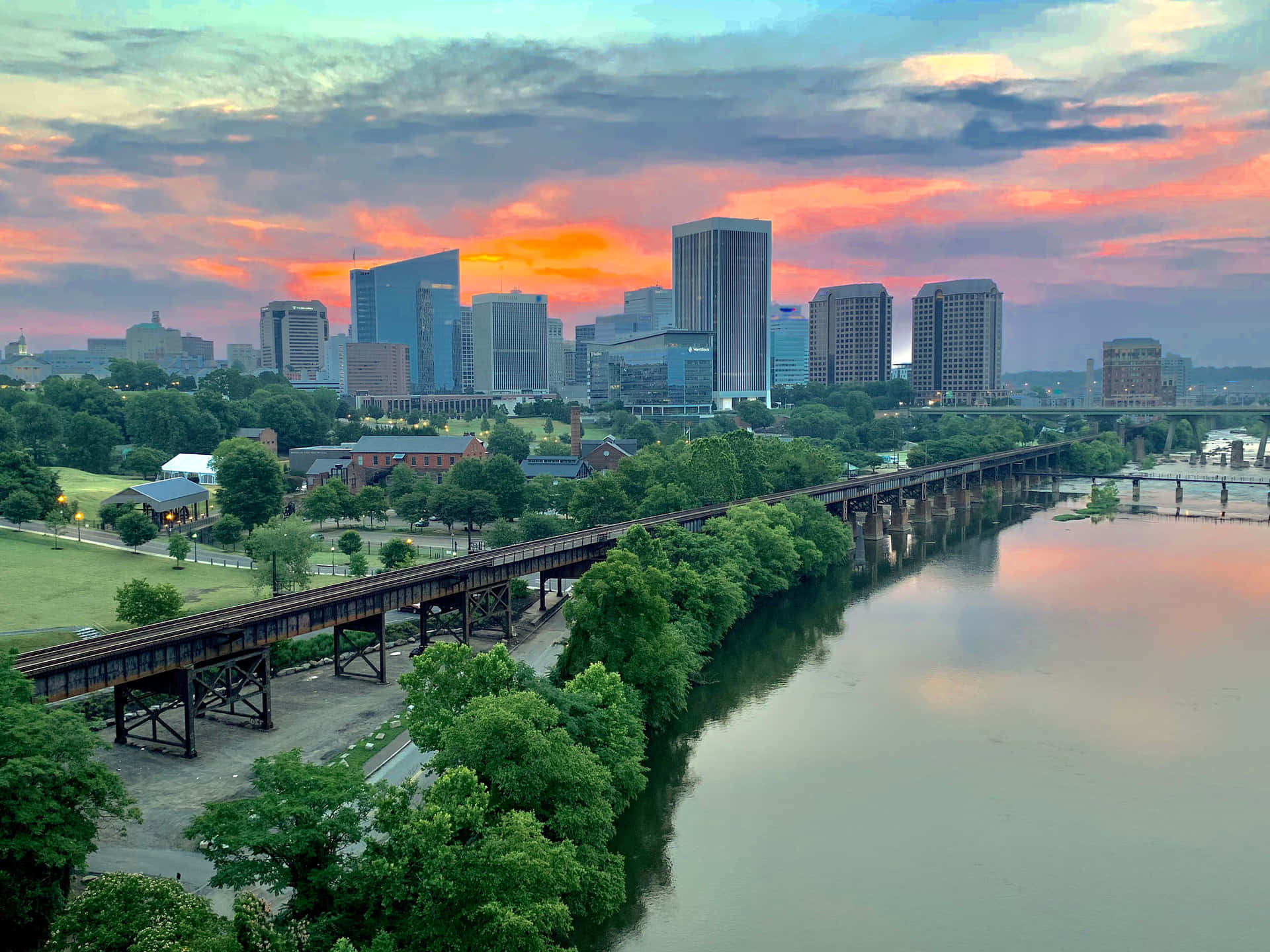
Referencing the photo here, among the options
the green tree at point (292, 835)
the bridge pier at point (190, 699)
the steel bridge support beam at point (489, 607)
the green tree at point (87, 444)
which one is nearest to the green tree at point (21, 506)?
the bridge pier at point (190, 699)

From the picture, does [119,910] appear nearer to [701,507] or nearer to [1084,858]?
[1084,858]

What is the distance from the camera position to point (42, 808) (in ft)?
93.0

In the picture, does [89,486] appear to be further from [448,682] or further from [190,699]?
[448,682]

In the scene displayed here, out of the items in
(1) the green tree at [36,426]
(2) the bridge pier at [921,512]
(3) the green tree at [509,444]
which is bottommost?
(2) the bridge pier at [921,512]

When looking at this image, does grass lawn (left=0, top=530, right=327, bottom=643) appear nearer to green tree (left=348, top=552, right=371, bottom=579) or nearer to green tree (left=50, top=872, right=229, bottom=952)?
green tree (left=348, top=552, right=371, bottom=579)

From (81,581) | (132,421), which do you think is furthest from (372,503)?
(132,421)

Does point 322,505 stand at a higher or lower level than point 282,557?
higher

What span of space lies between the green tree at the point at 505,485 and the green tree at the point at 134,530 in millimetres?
36586

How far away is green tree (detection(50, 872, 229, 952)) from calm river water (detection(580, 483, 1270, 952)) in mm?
13803

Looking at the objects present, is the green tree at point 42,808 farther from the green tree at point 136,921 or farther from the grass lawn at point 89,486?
the grass lawn at point 89,486

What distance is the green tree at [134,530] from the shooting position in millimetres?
80875

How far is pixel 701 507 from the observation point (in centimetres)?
9912

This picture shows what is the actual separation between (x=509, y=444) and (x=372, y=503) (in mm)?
54596

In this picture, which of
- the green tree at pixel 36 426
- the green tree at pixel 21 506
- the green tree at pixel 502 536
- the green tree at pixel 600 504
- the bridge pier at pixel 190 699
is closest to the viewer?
the bridge pier at pixel 190 699
